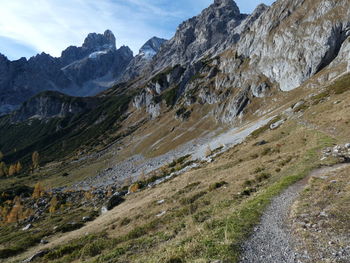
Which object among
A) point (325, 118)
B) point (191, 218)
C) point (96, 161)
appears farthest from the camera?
point (96, 161)

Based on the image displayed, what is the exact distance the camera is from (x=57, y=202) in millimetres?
98375

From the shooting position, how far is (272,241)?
41.1ft

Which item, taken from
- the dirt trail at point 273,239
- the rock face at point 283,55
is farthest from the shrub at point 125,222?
the rock face at point 283,55

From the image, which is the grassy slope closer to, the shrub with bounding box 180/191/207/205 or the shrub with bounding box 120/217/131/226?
the shrub with bounding box 180/191/207/205

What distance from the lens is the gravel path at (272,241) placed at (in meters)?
11.0

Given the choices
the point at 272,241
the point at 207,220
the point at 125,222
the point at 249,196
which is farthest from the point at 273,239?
the point at 125,222

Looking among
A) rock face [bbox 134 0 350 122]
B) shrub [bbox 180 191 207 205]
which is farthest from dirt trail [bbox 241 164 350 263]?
rock face [bbox 134 0 350 122]

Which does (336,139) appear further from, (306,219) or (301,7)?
(301,7)

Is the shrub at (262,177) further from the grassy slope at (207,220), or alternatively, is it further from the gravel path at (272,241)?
the gravel path at (272,241)

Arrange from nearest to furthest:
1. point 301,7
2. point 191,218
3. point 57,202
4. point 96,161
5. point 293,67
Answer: point 191,218 → point 57,202 → point 293,67 → point 301,7 → point 96,161

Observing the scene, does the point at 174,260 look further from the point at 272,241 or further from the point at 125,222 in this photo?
the point at 125,222

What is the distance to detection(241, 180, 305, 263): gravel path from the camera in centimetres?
1099

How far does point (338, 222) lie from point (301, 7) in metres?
174

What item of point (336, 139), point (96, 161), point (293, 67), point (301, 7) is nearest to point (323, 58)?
point (293, 67)
